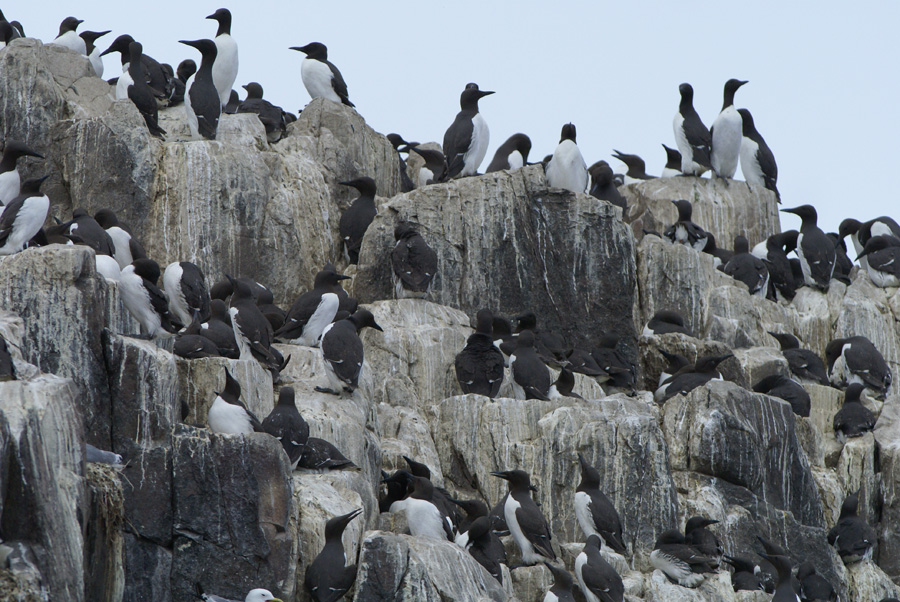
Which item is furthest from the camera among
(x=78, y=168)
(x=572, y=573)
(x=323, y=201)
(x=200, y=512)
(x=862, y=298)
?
(x=862, y=298)

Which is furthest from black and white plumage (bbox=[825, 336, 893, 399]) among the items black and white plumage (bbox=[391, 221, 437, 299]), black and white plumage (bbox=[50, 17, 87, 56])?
black and white plumage (bbox=[50, 17, 87, 56])

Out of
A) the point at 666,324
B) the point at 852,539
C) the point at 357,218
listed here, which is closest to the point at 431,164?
the point at 357,218

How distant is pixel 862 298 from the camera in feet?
58.8

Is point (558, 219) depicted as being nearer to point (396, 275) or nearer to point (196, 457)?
point (396, 275)

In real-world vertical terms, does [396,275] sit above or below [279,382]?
above

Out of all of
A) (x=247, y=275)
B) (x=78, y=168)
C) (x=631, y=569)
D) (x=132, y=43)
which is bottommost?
(x=631, y=569)

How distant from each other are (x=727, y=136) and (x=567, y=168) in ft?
12.2

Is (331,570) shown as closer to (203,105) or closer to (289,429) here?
(289,429)

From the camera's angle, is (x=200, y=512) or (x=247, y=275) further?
(x=247, y=275)

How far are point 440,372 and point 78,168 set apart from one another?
4.82 metres

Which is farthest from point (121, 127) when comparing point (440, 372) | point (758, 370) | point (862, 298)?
point (862, 298)

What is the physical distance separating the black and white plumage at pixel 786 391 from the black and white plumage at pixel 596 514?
3735mm

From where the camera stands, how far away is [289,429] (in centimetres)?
1062

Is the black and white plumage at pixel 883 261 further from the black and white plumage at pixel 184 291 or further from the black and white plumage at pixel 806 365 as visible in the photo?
the black and white plumage at pixel 184 291
